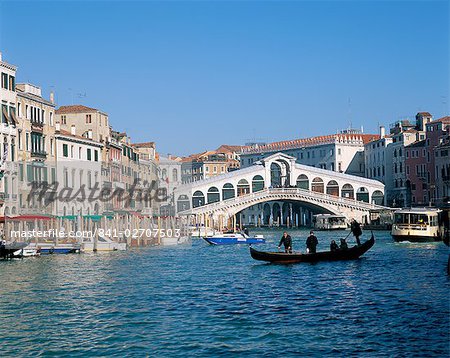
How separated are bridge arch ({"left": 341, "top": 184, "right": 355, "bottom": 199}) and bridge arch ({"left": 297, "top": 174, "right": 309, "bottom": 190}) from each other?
2490 millimetres

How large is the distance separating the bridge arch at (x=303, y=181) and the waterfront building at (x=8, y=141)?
34505 mm

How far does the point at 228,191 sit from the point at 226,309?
1911 inches

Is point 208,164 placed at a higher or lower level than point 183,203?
higher

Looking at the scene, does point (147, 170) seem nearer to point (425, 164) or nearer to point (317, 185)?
point (317, 185)

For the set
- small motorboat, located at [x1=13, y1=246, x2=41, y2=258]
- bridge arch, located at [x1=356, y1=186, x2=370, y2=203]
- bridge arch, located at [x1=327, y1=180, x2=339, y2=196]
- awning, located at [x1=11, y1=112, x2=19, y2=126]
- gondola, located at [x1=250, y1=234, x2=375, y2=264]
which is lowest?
gondola, located at [x1=250, y1=234, x2=375, y2=264]

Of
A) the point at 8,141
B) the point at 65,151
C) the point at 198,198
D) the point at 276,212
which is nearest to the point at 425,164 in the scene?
the point at 198,198

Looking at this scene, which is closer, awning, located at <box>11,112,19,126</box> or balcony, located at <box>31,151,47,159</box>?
awning, located at <box>11,112,19,126</box>

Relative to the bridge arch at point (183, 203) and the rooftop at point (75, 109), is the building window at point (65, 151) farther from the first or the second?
the bridge arch at point (183, 203)

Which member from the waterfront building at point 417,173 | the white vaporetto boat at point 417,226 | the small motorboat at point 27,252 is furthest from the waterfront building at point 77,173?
the waterfront building at point 417,173

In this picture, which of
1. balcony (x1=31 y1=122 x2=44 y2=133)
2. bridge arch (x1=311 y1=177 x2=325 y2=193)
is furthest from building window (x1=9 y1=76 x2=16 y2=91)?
bridge arch (x1=311 y1=177 x2=325 y2=193)

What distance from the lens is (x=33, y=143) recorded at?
34469mm

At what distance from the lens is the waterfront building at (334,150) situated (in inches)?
2931

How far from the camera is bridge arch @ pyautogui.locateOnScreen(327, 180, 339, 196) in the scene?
64812mm

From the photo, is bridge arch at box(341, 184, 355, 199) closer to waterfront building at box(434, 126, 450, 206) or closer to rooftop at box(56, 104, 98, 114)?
waterfront building at box(434, 126, 450, 206)
